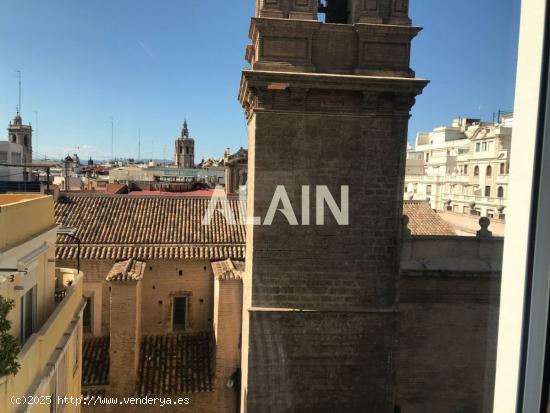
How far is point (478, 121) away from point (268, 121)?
3.29m

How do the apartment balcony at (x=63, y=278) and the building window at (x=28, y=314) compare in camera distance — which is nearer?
the building window at (x=28, y=314)

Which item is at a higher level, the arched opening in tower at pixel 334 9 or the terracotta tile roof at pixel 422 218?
the arched opening in tower at pixel 334 9

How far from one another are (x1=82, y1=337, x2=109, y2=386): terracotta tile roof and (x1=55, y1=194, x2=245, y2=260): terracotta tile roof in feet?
6.03

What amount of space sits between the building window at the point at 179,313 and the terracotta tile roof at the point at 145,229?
1.08 meters

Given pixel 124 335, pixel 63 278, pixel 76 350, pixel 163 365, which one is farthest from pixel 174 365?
pixel 63 278

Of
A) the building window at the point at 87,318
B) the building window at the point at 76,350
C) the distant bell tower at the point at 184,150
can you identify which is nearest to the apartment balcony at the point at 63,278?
the building window at the point at 76,350

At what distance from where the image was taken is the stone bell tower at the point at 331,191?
204 inches

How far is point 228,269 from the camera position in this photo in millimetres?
8961

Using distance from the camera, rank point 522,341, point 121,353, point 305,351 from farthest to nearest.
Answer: point 121,353 < point 305,351 < point 522,341

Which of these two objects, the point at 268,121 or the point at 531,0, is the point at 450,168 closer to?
the point at 268,121

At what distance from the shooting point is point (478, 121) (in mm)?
2221

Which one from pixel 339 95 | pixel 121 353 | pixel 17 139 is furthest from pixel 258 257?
pixel 17 139

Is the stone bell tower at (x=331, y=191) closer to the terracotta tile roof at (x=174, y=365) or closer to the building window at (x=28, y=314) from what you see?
the building window at (x=28, y=314)

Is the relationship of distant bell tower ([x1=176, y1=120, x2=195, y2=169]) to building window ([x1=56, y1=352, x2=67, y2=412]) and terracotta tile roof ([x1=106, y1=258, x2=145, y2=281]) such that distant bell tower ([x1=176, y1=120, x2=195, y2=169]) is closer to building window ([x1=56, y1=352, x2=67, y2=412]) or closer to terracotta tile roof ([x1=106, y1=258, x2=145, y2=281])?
terracotta tile roof ([x1=106, y1=258, x2=145, y2=281])
